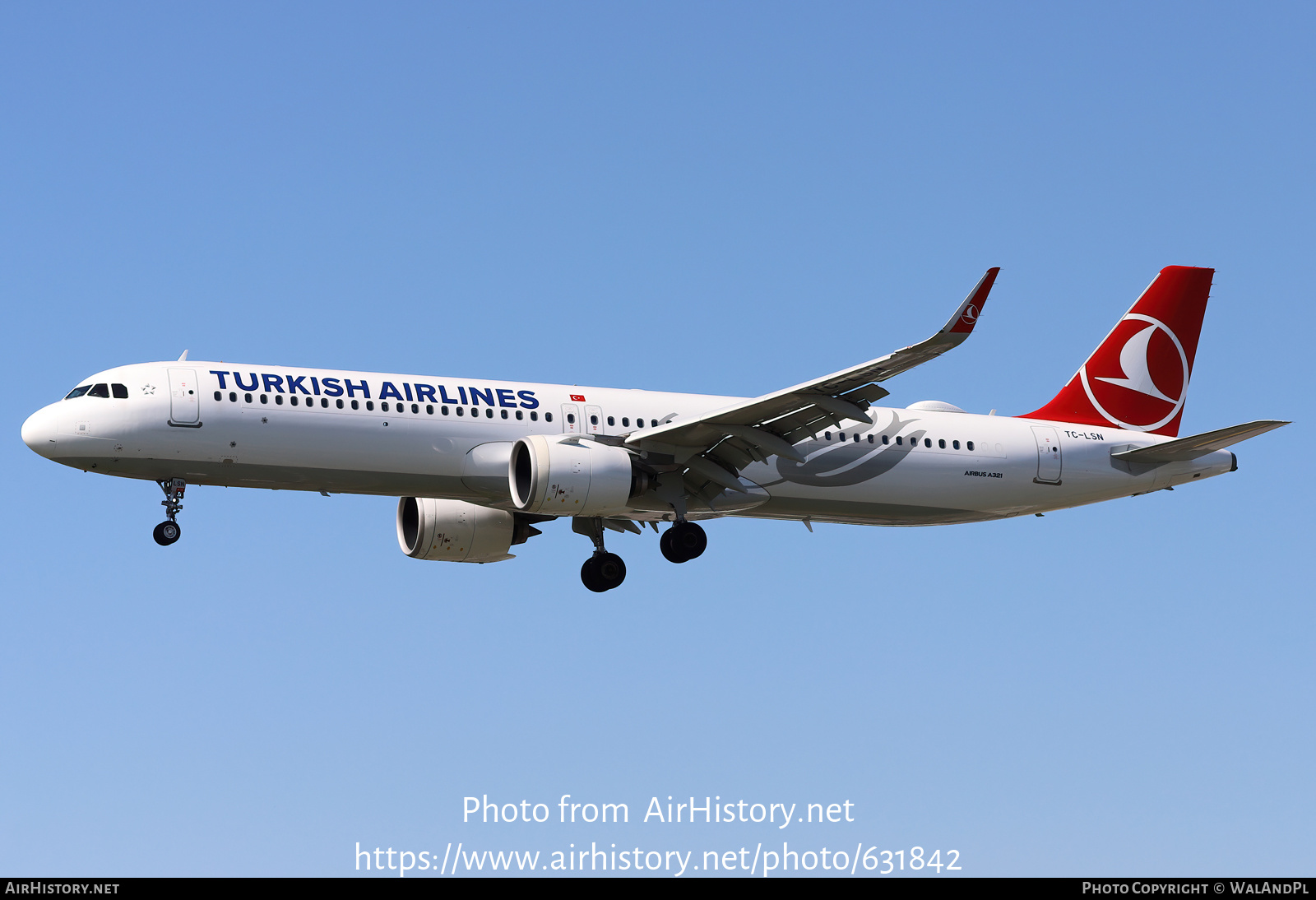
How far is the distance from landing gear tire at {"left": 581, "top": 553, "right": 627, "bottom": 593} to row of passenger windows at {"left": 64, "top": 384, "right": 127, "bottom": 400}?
12.1 m

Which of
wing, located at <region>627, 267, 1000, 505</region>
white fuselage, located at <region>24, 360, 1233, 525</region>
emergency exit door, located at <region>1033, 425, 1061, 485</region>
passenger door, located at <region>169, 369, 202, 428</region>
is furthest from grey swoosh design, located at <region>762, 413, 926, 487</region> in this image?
passenger door, located at <region>169, 369, 202, 428</region>

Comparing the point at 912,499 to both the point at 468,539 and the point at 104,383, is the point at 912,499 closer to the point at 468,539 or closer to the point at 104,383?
the point at 468,539

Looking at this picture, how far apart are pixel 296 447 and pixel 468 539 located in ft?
26.1

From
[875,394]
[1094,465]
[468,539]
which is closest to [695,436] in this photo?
[875,394]

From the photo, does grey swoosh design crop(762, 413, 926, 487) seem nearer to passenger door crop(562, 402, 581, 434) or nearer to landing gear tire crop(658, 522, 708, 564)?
landing gear tire crop(658, 522, 708, 564)

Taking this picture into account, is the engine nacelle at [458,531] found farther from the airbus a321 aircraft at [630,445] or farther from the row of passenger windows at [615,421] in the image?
the row of passenger windows at [615,421]

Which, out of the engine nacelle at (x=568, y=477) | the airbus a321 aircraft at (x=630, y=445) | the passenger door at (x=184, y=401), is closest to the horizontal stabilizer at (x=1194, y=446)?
the airbus a321 aircraft at (x=630, y=445)

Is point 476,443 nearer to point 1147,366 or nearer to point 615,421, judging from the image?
point 615,421

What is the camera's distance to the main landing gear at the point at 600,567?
41.5m

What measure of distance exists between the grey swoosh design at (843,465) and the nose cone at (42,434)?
15.4 metres

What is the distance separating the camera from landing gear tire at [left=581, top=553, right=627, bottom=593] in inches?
1635

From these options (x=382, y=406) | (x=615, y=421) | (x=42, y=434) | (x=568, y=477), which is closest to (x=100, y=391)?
(x=42, y=434)

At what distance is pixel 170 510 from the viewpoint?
35406 millimetres

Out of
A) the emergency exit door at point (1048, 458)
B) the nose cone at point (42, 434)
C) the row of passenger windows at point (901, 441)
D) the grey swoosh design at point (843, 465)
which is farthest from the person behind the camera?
the emergency exit door at point (1048, 458)
